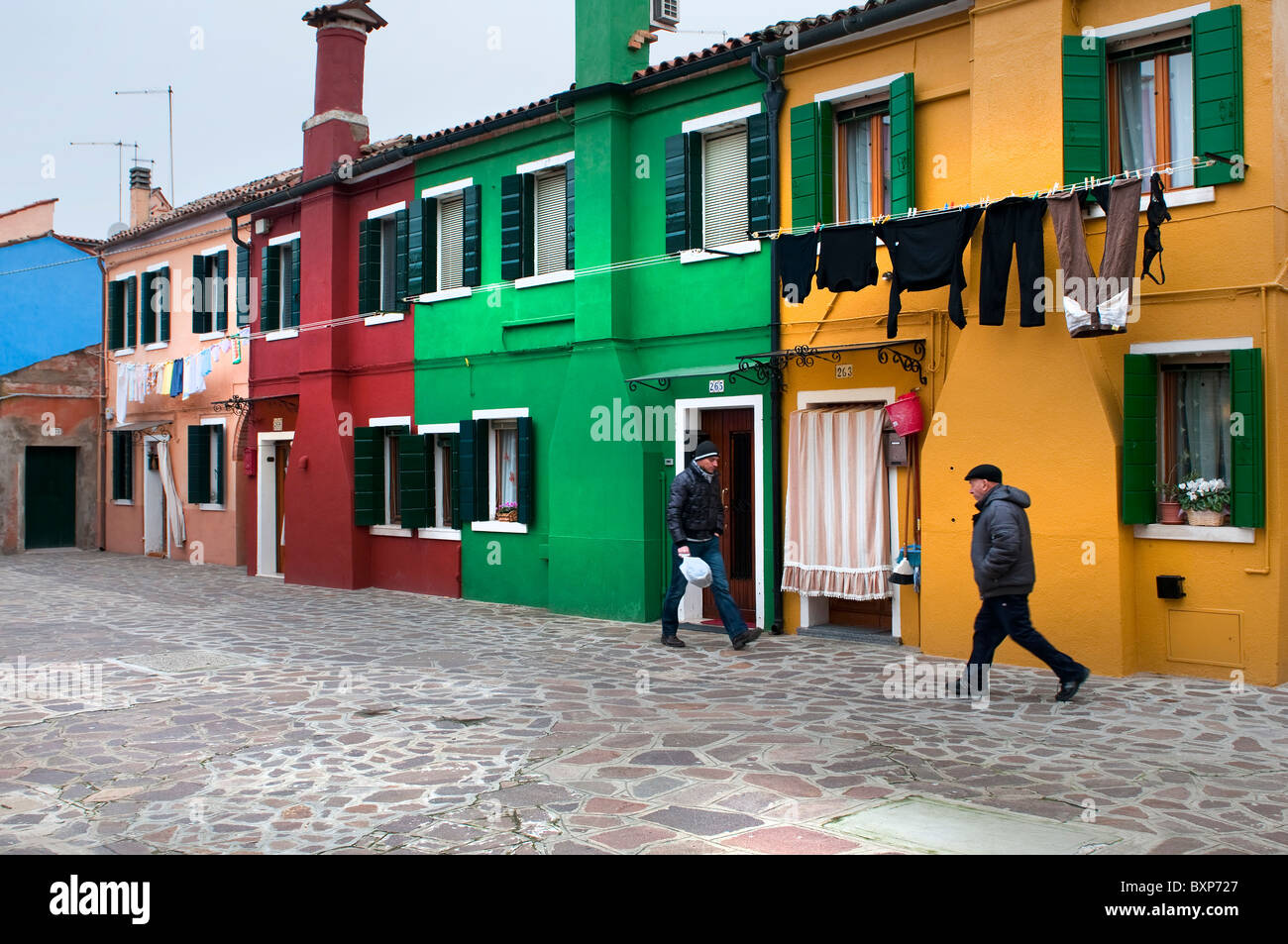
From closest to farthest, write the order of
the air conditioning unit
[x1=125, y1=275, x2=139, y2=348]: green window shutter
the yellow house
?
the yellow house → the air conditioning unit → [x1=125, y1=275, x2=139, y2=348]: green window shutter

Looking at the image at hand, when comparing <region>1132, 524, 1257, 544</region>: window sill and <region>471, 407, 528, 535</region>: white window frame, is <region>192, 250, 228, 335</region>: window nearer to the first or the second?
<region>471, 407, 528, 535</region>: white window frame

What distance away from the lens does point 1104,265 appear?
8.87m

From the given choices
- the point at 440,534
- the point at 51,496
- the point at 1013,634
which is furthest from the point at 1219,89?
the point at 51,496

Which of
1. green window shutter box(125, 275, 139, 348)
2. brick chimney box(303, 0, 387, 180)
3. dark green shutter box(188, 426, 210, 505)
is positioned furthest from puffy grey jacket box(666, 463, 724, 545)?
green window shutter box(125, 275, 139, 348)

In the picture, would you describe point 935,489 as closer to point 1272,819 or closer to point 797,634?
point 797,634

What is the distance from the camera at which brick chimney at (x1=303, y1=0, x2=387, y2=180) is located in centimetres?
1770

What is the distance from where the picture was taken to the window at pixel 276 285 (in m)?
18.9

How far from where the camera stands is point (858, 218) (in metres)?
11.4

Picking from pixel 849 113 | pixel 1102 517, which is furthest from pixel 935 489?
pixel 849 113

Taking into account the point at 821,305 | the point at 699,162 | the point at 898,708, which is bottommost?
the point at 898,708

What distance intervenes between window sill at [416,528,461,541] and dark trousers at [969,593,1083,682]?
9020mm

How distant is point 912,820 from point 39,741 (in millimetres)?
5617

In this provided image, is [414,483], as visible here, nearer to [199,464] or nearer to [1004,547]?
[199,464]

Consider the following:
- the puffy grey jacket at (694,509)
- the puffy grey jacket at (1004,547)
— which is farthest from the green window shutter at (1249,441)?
the puffy grey jacket at (694,509)
